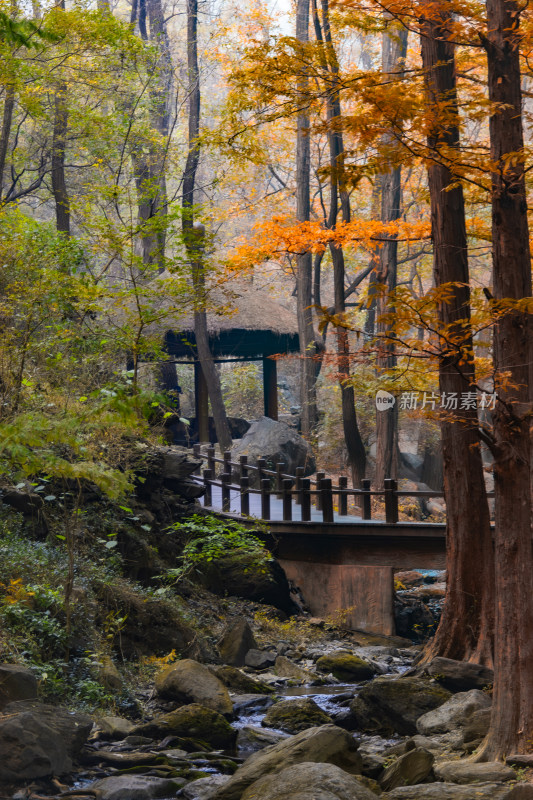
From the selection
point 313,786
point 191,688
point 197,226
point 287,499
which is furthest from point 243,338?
point 313,786

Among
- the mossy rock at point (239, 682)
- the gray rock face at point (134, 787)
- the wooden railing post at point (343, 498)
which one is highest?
the wooden railing post at point (343, 498)

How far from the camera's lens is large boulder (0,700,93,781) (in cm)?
619

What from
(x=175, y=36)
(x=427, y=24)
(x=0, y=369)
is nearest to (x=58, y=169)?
(x=0, y=369)

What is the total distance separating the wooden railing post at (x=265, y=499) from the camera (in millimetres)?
13766

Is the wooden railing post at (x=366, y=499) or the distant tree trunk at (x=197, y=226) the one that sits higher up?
the distant tree trunk at (x=197, y=226)

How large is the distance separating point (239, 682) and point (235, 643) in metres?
0.96

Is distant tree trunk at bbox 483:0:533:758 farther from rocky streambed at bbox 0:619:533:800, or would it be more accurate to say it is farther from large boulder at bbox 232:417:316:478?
large boulder at bbox 232:417:316:478

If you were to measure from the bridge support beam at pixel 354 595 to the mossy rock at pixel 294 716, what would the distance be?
4371 millimetres

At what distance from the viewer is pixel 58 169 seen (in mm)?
16531

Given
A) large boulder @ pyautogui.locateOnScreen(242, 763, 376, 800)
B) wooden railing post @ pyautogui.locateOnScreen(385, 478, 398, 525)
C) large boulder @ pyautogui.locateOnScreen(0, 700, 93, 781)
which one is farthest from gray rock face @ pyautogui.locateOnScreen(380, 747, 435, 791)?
wooden railing post @ pyautogui.locateOnScreen(385, 478, 398, 525)

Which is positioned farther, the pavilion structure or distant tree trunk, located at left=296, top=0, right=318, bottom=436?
the pavilion structure

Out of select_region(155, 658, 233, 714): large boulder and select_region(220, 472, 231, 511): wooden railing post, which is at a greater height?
select_region(220, 472, 231, 511): wooden railing post

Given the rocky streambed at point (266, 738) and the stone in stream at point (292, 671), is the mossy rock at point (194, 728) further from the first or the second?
the stone in stream at point (292, 671)

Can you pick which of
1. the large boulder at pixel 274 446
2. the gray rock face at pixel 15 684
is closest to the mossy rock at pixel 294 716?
the gray rock face at pixel 15 684
